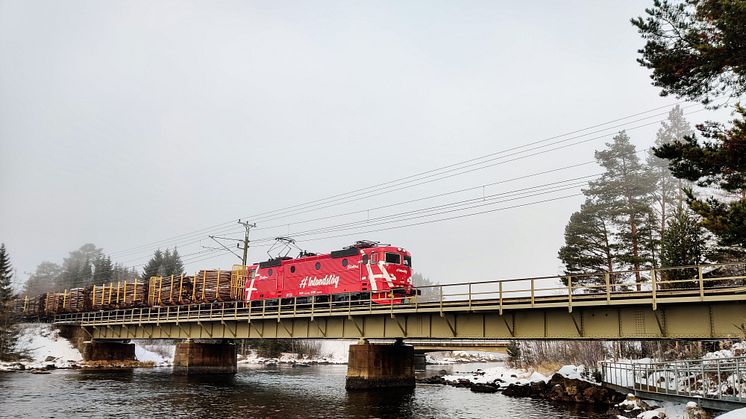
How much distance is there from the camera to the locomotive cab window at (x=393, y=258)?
126 ft

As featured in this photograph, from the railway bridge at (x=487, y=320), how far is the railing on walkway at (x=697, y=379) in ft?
5.68

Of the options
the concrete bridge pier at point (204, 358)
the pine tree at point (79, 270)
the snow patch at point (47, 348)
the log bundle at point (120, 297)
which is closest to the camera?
the concrete bridge pier at point (204, 358)

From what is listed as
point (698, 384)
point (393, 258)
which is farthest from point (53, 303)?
point (698, 384)

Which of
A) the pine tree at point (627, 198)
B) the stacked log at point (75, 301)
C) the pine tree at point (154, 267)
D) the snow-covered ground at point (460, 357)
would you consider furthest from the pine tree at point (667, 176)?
the pine tree at point (154, 267)

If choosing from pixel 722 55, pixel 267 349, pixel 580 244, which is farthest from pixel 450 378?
pixel 267 349

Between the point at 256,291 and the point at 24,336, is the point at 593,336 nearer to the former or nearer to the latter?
the point at 256,291

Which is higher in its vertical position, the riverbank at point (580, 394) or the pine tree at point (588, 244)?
the pine tree at point (588, 244)

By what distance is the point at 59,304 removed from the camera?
71.8m

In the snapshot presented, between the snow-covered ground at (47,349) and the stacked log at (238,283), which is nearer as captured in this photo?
the stacked log at (238,283)

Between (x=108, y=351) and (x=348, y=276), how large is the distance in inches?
1531

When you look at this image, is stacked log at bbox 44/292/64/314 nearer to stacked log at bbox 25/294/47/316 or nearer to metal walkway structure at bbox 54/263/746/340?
stacked log at bbox 25/294/47/316

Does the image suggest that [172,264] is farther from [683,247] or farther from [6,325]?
[683,247]

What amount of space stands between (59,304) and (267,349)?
31.6 m

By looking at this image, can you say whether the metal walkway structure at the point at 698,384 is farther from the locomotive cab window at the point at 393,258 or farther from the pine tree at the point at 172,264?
the pine tree at the point at 172,264
